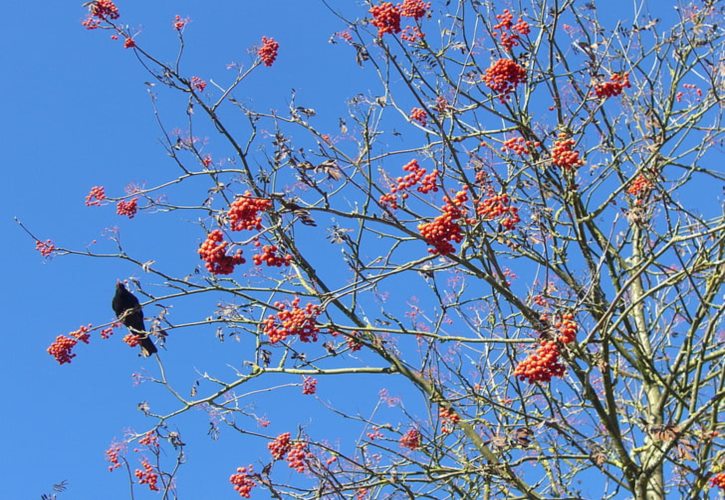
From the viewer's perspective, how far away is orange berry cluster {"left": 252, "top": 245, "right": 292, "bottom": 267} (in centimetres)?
463

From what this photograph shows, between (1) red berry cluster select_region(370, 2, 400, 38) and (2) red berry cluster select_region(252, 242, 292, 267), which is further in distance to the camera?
(1) red berry cluster select_region(370, 2, 400, 38)

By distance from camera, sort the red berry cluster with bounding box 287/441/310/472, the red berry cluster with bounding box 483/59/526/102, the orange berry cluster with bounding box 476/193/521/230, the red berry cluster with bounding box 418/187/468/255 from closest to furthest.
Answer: the red berry cluster with bounding box 418/187/468/255
the orange berry cluster with bounding box 476/193/521/230
the red berry cluster with bounding box 483/59/526/102
the red berry cluster with bounding box 287/441/310/472

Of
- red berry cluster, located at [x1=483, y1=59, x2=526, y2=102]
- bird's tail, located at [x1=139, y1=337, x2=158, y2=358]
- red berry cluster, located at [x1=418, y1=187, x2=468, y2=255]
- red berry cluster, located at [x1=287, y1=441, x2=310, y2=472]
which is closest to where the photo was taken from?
red berry cluster, located at [x1=418, y1=187, x2=468, y2=255]

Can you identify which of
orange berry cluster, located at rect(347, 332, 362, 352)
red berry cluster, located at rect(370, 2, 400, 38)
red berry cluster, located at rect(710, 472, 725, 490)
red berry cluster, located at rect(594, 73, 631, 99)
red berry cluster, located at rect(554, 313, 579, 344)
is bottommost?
red berry cluster, located at rect(710, 472, 725, 490)

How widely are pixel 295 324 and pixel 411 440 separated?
2.10 m

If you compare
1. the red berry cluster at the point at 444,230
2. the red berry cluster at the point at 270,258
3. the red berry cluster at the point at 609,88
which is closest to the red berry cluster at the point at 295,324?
the red berry cluster at the point at 270,258

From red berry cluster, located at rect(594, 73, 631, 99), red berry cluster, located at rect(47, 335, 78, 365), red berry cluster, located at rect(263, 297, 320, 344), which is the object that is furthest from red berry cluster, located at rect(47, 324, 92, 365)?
red berry cluster, located at rect(594, 73, 631, 99)

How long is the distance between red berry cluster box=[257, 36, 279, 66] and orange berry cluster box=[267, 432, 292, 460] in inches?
98.2

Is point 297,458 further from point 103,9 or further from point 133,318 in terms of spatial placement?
point 103,9

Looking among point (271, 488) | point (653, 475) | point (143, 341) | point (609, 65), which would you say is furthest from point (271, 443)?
point (609, 65)

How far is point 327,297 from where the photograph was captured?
4.79 meters

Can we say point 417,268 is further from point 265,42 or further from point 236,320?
point 265,42

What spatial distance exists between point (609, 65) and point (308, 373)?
11.4ft

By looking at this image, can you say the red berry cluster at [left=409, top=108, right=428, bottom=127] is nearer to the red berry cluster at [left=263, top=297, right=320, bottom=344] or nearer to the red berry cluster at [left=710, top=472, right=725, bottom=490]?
the red berry cluster at [left=263, top=297, right=320, bottom=344]
